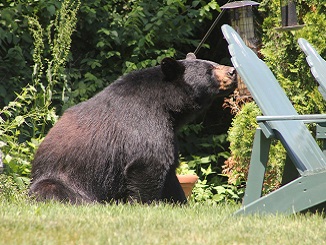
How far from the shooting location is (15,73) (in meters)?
9.27

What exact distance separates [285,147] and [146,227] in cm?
129

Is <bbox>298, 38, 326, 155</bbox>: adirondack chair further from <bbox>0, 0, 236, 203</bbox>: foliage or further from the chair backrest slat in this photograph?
<bbox>0, 0, 236, 203</bbox>: foliage

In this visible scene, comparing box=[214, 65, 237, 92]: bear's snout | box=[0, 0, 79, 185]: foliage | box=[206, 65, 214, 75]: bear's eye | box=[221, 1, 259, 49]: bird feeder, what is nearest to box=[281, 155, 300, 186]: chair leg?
box=[214, 65, 237, 92]: bear's snout

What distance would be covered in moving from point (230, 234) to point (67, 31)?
15.2 feet

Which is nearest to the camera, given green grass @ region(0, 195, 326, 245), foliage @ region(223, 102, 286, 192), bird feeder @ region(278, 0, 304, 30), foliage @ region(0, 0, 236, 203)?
green grass @ region(0, 195, 326, 245)

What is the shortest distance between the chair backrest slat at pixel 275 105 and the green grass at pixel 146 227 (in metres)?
0.47

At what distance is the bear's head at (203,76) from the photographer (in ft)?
22.0

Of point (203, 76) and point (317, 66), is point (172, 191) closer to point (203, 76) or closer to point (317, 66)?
point (203, 76)

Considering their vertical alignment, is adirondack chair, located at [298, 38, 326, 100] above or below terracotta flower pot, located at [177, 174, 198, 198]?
above

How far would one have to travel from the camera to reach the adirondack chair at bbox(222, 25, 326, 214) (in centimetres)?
484

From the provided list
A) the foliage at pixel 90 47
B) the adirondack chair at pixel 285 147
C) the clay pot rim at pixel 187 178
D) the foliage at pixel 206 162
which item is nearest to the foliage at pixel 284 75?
the clay pot rim at pixel 187 178

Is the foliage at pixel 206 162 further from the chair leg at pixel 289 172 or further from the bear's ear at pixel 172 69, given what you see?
the chair leg at pixel 289 172

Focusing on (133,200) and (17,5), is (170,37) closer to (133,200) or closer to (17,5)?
(17,5)

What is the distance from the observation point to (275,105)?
18.4 feet
